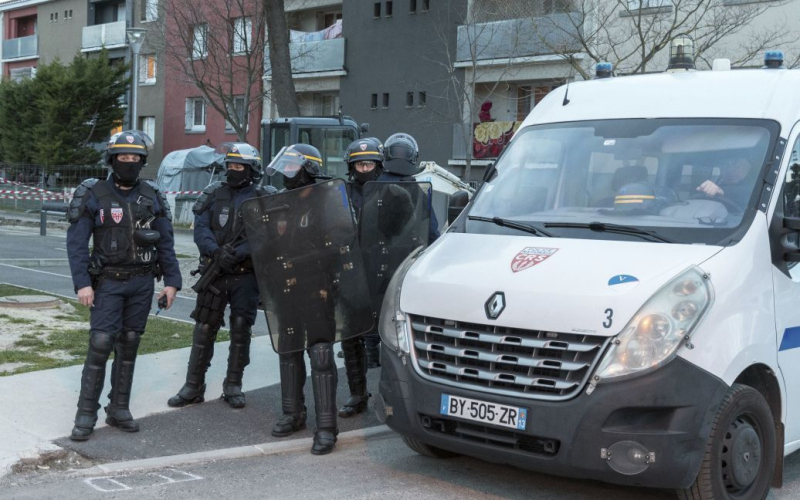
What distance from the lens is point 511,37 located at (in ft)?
83.1

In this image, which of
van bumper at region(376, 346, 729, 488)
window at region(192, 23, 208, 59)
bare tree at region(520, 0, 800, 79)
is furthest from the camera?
window at region(192, 23, 208, 59)

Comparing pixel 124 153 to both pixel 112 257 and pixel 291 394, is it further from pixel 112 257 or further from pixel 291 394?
pixel 291 394

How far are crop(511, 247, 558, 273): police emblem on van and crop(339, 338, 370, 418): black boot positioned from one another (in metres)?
2.43

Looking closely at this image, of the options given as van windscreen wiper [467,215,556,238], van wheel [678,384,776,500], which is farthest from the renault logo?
van wheel [678,384,776,500]

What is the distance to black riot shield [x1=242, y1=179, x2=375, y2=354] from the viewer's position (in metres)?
6.34

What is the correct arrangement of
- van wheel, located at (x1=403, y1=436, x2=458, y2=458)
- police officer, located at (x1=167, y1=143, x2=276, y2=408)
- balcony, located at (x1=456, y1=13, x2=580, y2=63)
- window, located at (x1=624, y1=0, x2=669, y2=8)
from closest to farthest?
van wheel, located at (x1=403, y1=436, x2=458, y2=458)
police officer, located at (x1=167, y1=143, x2=276, y2=408)
window, located at (x1=624, y1=0, x2=669, y2=8)
balcony, located at (x1=456, y1=13, x2=580, y2=63)

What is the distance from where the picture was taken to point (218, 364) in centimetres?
887

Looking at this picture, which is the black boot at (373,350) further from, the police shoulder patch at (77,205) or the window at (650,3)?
the window at (650,3)

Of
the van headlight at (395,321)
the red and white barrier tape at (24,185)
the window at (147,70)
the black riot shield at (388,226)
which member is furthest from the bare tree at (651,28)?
the window at (147,70)

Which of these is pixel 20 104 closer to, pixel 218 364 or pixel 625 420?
pixel 218 364

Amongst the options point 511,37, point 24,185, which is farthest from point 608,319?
point 24,185

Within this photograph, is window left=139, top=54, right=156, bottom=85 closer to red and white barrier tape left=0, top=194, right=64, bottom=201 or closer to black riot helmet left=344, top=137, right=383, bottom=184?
red and white barrier tape left=0, top=194, right=64, bottom=201

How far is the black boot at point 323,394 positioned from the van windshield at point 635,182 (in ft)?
4.32

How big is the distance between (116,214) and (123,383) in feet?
3.87
